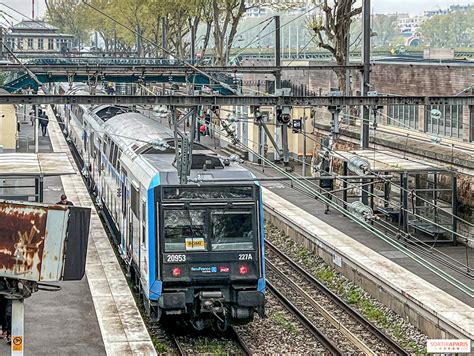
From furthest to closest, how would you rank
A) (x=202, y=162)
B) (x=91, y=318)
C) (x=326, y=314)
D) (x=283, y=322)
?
(x=326, y=314) → (x=283, y=322) → (x=91, y=318) → (x=202, y=162)

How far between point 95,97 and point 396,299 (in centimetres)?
669

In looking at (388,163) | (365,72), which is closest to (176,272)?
(388,163)

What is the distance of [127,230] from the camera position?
1977 centimetres

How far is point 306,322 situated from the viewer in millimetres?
17875

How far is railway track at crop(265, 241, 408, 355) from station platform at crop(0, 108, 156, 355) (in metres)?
3.31

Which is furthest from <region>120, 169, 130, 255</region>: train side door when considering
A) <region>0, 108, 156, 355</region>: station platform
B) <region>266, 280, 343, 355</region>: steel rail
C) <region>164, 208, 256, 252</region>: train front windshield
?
<region>164, 208, 256, 252</region>: train front windshield

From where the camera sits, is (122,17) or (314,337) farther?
(122,17)

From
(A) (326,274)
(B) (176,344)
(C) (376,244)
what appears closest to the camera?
(B) (176,344)

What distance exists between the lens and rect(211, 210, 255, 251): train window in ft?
52.9

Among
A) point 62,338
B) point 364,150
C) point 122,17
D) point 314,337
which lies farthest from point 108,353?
point 122,17

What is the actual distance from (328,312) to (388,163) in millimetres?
7098

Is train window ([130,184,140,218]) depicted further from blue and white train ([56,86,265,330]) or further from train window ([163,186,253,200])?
train window ([163,186,253,200])

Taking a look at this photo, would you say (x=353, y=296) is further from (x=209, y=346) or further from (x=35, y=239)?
(x=35, y=239)

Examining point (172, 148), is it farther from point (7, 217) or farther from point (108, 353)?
point (7, 217)
